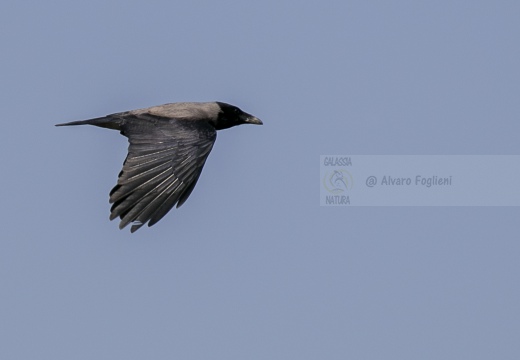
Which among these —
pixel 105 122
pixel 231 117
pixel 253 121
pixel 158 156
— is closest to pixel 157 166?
pixel 158 156

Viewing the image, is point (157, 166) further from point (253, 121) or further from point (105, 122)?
point (253, 121)

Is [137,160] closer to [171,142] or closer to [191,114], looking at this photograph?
[171,142]

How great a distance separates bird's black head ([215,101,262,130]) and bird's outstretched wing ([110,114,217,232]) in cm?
184

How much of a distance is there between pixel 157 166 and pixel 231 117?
172 inches

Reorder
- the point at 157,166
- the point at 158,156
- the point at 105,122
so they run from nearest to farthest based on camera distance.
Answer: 1. the point at 157,166
2. the point at 158,156
3. the point at 105,122

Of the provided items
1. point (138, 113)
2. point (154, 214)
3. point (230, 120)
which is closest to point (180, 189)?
point (154, 214)

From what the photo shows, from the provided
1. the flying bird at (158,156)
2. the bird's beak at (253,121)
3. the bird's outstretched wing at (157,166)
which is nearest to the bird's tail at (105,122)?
the flying bird at (158,156)

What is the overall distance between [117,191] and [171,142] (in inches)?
71.9

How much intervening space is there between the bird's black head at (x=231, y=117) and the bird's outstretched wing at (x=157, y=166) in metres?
1.84

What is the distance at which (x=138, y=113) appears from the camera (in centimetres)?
2506

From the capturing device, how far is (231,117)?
27.3 m

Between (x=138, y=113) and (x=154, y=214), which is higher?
(x=138, y=113)

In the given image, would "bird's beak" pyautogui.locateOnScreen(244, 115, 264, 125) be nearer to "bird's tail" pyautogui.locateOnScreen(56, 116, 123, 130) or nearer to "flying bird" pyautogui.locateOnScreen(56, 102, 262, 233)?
"flying bird" pyautogui.locateOnScreen(56, 102, 262, 233)

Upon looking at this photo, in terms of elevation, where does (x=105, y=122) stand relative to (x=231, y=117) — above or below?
below
